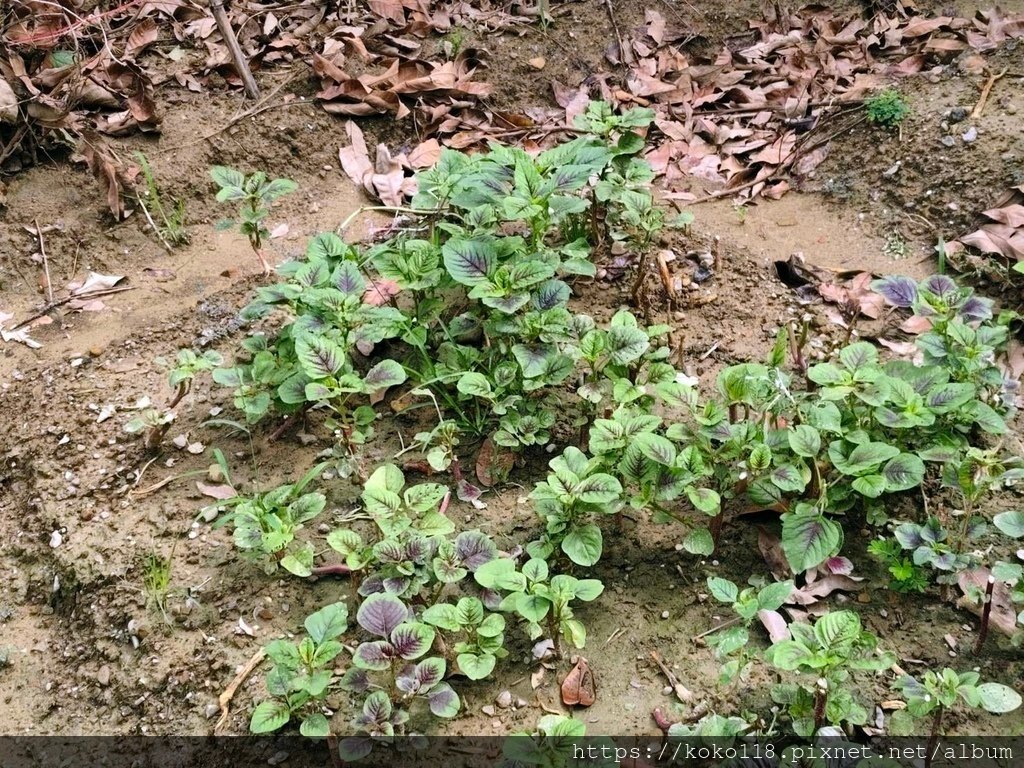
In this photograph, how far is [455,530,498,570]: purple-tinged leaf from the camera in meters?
2.30

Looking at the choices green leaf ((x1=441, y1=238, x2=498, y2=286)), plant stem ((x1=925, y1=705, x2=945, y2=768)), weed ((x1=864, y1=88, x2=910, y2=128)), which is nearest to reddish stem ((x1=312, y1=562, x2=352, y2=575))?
green leaf ((x1=441, y1=238, x2=498, y2=286))

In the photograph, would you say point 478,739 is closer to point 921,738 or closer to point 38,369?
point 921,738

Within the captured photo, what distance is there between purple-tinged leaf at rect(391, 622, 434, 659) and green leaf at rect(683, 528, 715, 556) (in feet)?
2.46

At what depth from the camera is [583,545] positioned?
2314 millimetres

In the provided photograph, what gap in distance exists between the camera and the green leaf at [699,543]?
7.84 ft

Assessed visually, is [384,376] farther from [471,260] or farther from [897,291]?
[897,291]

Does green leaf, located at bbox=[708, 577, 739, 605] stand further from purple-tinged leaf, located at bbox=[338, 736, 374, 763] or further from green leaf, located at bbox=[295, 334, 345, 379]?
green leaf, located at bbox=[295, 334, 345, 379]

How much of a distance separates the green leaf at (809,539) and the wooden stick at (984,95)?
2253 millimetres

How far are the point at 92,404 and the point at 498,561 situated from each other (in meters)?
1.66

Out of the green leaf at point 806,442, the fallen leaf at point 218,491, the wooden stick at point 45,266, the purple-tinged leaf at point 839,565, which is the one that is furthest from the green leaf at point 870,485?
the wooden stick at point 45,266

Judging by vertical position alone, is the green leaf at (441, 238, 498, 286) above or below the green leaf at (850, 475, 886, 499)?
above

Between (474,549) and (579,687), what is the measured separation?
1.45ft

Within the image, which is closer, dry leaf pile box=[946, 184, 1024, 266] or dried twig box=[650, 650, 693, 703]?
dried twig box=[650, 650, 693, 703]

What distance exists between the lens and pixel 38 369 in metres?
3.28
